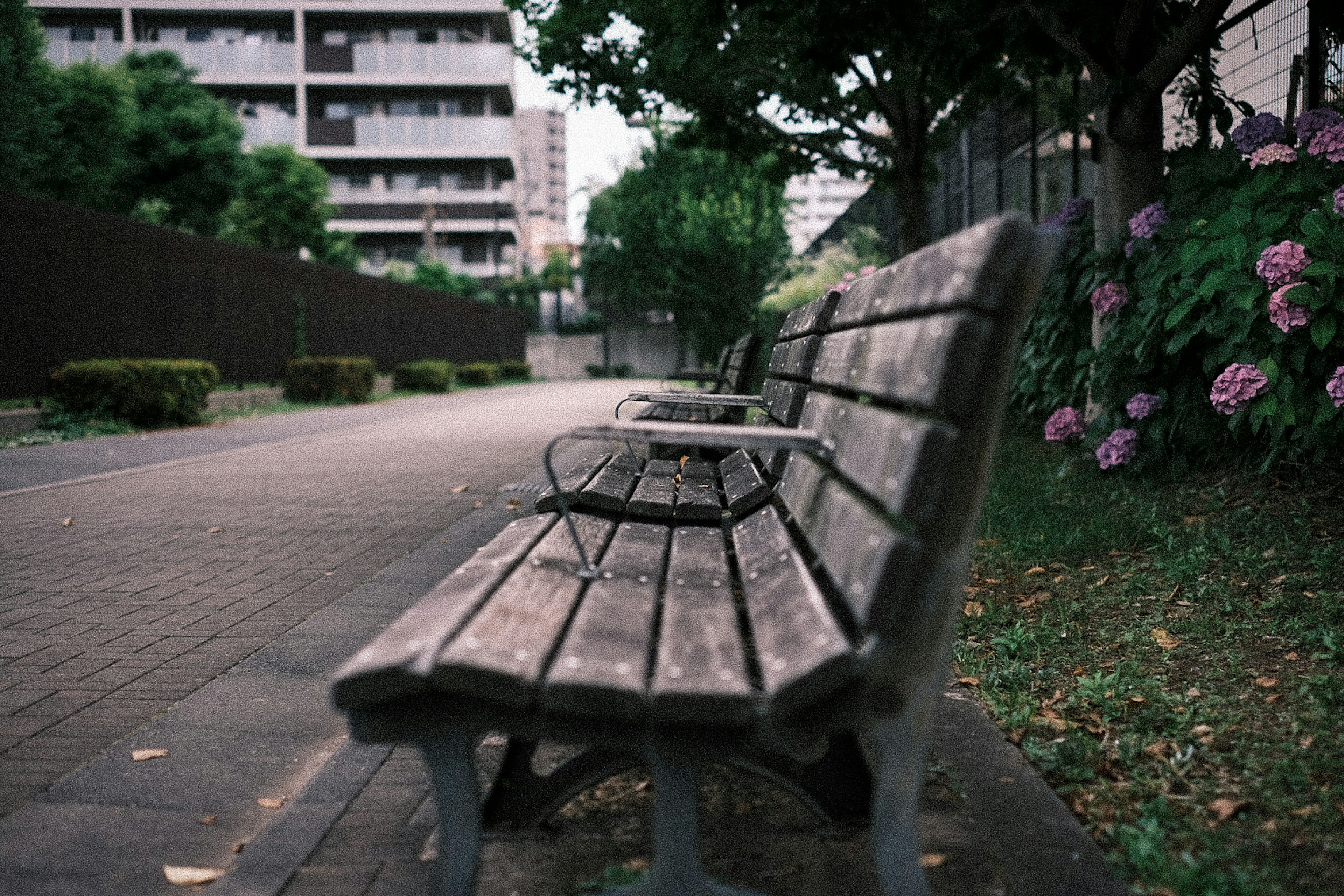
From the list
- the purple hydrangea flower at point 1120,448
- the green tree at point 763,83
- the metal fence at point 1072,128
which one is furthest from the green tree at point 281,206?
the purple hydrangea flower at point 1120,448

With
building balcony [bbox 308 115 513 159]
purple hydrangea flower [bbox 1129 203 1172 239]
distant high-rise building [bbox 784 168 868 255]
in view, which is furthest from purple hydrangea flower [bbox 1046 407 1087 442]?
distant high-rise building [bbox 784 168 868 255]

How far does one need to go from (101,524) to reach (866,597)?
5.76m

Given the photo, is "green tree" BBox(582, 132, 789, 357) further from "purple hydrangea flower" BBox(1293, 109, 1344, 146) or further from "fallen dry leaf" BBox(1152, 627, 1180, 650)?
"fallen dry leaf" BBox(1152, 627, 1180, 650)

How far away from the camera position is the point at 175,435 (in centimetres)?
1201

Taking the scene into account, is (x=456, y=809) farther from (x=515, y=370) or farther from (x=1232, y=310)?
(x=515, y=370)

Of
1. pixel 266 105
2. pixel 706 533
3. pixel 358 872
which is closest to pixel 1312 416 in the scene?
pixel 706 533

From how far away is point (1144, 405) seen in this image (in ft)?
17.9

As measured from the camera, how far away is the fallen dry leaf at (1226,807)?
2.21 meters

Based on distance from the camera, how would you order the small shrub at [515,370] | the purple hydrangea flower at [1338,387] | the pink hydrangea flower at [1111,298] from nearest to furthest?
the purple hydrangea flower at [1338,387] < the pink hydrangea flower at [1111,298] < the small shrub at [515,370]

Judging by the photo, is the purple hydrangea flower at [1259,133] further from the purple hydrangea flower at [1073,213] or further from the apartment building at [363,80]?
the apartment building at [363,80]

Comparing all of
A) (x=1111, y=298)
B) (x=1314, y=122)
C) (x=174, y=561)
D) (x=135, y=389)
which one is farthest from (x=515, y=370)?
(x=1314, y=122)

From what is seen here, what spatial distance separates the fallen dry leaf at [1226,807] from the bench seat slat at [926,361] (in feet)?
3.74

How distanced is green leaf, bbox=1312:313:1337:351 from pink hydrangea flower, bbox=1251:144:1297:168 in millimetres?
865

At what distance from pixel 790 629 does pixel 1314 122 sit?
4330 mm
